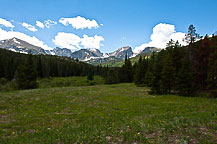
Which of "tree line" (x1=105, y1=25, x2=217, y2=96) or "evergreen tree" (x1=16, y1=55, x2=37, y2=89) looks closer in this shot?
"tree line" (x1=105, y1=25, x2=217, y2=96)

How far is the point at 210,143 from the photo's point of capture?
246 inches

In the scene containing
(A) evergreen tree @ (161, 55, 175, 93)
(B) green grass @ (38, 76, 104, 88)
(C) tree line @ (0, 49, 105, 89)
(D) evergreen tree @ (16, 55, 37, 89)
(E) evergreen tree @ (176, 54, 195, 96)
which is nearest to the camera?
(E) evergreen tree @ (176, 54, 195, 96)

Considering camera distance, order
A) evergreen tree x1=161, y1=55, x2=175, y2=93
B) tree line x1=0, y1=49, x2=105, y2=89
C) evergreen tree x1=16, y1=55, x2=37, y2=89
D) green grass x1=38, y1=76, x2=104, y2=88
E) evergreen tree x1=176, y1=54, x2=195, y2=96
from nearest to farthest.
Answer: evergreen tree x1=176, y1=54, x2=195, y2=96, evergreen tree x1=161, y1=55, x2=175, y2=93, evergreen tree x1=16, y1=55, x2=37, y2=89, tree line x1=0, y1=49, x2=105, y2=89, green grass x1=38, y1=76, x2=104, y2=88

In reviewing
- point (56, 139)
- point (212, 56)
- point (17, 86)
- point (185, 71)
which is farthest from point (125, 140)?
point (17, 86)

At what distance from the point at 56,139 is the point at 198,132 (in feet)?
29.7

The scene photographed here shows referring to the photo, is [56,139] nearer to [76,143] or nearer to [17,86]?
[76,143]

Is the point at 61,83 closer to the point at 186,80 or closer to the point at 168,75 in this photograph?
the point at 168,75

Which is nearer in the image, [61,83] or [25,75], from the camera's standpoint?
[25,75]

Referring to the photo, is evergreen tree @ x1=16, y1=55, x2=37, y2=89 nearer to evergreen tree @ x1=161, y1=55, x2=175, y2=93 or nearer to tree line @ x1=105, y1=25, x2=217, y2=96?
tree line @ x1=105, y1=25, x2=217, y2=96

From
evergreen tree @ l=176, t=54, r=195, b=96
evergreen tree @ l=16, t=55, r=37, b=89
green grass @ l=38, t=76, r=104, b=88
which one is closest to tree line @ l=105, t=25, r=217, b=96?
evergreen tree @ l=176, t=54, r=195, b=96

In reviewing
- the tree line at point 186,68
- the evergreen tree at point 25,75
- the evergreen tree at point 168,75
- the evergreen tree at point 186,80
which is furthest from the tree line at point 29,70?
the evergreen tree at point 186,80

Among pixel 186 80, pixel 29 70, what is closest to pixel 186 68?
pixel 186 80

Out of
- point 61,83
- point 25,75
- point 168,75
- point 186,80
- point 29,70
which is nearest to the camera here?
point 186,80

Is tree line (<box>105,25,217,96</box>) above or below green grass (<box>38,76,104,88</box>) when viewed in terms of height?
above
